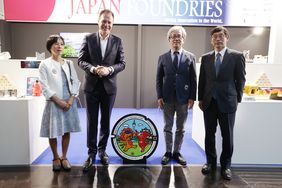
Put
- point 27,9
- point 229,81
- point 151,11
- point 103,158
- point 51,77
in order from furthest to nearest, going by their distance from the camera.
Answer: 1. point 151,11
2. point 27,9
3. point 103,158
4. point 51,77
5. point 229,81

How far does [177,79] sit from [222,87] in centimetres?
48

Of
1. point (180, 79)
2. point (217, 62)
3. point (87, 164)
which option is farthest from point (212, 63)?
point (87, 164)

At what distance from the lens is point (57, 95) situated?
2.47 meters

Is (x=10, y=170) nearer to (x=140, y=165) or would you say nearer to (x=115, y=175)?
(x=115, y=175)

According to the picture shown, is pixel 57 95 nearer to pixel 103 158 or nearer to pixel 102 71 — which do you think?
pixel 102 71

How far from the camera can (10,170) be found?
261cm

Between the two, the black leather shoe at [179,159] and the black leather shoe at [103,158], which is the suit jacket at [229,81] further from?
the black leather shoe at [103,158]

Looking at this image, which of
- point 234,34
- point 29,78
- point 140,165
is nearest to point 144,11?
point 29,78

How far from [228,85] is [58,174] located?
1.94 m

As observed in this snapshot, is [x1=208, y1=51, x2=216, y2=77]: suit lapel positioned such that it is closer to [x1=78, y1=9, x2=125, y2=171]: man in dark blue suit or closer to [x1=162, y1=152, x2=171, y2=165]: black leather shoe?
[x1=78, y1=9, x2=125, y2=171]: man in dark blue suit

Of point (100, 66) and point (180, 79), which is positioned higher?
point (100, 66)

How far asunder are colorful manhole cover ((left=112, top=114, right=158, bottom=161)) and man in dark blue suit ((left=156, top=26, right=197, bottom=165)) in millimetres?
272

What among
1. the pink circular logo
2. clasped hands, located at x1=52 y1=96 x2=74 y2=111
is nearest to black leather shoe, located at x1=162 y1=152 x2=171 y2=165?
clasped hands, located at x1=52 y1=96 x2=74 y2=111

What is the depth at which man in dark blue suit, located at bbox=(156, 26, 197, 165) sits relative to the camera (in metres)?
2.60
